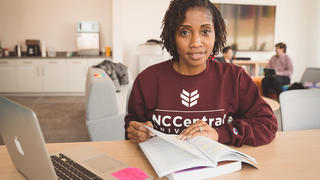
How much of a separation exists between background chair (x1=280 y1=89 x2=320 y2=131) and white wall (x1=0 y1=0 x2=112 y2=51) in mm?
5336

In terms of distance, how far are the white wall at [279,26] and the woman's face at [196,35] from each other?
5136mm

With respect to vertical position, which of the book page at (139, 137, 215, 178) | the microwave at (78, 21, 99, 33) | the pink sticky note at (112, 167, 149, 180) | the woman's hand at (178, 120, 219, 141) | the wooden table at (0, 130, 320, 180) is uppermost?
the microwave at (78, 21, 99, 33)

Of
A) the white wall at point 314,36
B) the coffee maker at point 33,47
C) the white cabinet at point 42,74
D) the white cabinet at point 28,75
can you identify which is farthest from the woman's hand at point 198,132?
the white wall at point 314,36

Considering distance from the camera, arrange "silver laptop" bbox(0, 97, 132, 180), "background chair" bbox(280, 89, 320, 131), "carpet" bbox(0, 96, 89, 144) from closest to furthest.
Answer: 1. "silver laptop" bbox(0, 97, 132, 180)
2. "background chair" bbox(280, 89, 320, 131)
3. "carpet" bbox(0, 96, 89, 144)

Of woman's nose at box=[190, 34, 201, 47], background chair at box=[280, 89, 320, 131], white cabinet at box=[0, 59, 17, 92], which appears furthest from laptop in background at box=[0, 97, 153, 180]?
white cabinet at box=[0, 59, 17, 92]

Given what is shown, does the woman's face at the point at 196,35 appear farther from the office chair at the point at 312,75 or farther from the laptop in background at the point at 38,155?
the office chair at the point at 312,75

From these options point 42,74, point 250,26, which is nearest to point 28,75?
point 42,74

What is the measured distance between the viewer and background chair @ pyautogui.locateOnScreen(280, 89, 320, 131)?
155cm

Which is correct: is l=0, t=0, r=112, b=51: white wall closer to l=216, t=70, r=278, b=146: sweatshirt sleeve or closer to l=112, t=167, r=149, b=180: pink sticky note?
l=216, t=70, r=278, b=146: sweatshirt sleeve

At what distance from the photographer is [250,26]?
648 centimetres

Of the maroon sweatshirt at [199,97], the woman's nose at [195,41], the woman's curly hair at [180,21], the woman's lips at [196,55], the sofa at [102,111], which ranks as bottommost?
the sofa at [102,111]

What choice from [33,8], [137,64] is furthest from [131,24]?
[33,8]

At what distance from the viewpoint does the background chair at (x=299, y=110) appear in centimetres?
155

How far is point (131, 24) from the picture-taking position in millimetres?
6152
